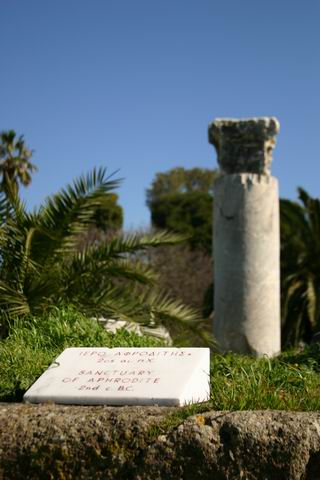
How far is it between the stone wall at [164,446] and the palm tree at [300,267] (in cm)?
1205

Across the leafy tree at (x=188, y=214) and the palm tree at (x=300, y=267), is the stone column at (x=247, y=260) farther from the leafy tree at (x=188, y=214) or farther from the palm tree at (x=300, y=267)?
the leafy tree at (x=188, y=214)

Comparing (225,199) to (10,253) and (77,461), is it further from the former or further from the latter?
(77,461)

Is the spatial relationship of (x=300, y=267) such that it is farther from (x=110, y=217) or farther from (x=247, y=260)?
(x=110, y=217)

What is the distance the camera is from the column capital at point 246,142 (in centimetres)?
1077

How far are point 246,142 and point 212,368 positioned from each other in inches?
250

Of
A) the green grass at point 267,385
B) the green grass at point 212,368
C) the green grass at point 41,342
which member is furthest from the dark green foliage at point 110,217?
the green grass at point 267,385

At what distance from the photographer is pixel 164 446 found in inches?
128

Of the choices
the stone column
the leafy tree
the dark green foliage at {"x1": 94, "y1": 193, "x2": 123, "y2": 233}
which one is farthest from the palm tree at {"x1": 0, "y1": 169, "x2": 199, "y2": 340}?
the leafy tree

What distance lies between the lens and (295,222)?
54.7 ft

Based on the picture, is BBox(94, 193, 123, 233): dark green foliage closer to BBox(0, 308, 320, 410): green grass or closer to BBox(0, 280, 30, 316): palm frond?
BBox(0, 280, 30, 316): palm frond

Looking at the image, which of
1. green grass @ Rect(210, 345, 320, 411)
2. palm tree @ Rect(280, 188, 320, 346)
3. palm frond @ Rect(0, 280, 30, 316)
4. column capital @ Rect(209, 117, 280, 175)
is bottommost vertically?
palm tree @ Rect(280, 188, 320, 346)

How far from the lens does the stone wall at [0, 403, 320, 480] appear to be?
321 centimetres

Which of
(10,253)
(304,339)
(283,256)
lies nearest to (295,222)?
(283,256)

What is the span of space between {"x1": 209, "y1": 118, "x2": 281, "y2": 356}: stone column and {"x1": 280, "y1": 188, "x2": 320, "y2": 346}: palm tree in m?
5.07
